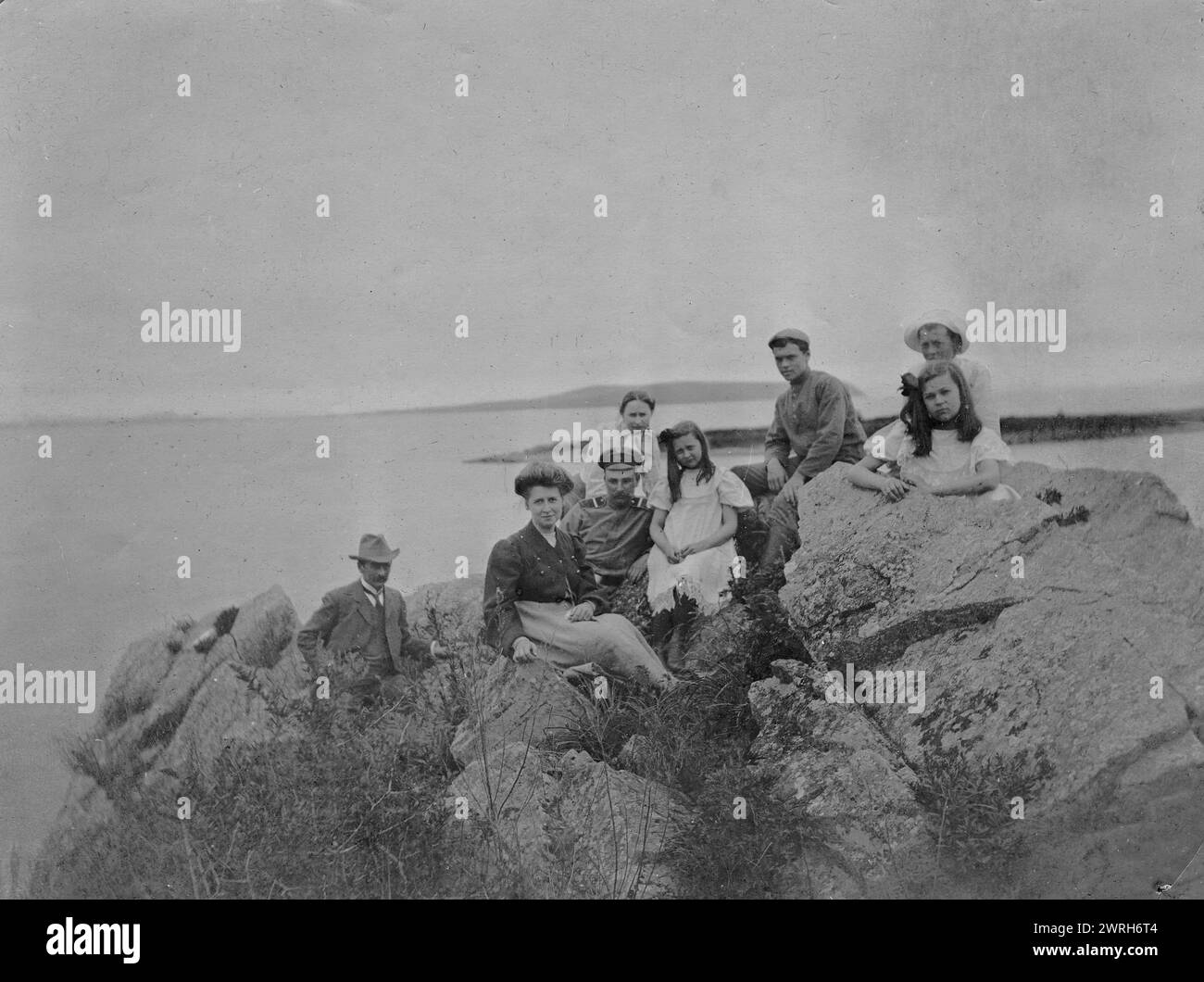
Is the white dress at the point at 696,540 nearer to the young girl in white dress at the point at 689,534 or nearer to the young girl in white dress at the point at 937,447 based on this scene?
the young girl in white dress at the point at 689,534

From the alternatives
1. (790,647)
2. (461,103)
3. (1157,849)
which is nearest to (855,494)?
(790,647)

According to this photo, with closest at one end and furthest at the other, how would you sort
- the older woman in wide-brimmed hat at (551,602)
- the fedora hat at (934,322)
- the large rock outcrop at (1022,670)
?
the large rock outcrop at (1022,670)
the older woman in wide-brimmed hat at (551,602)
the fedora hat at (934,322)

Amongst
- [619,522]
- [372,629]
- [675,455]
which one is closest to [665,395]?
[675,455]

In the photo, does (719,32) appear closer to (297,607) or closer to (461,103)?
(461,103)

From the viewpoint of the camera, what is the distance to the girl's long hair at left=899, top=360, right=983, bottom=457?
5684mm

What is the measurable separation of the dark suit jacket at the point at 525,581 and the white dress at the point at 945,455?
1.55 m

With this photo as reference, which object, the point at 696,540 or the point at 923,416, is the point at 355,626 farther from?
the point at 923,416

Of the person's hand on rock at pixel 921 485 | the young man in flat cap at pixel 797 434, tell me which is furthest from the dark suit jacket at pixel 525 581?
the person's hand on rock at pixel 921 485

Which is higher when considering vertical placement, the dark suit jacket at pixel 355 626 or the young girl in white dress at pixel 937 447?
the young girl in white dress at pixel 937 447

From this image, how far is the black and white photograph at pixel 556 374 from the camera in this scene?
18.5 feet

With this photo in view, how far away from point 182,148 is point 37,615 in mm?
2345

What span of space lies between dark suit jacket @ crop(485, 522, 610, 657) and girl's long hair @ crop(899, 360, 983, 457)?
1.66m

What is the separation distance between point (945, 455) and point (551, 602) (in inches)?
78.3

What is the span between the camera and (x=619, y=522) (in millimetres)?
5734
